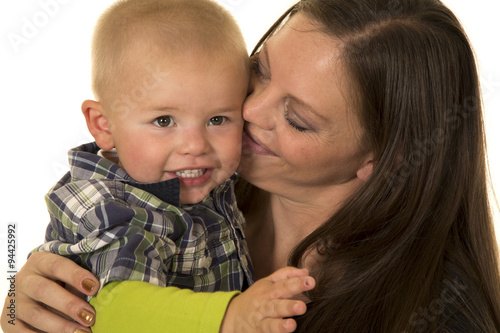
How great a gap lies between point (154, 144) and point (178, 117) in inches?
4.4

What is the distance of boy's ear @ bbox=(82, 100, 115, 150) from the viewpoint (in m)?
1.88

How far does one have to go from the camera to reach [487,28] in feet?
11.3

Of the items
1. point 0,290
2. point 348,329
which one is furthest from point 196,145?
point 0,290

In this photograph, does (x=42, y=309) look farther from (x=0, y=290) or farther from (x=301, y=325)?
(x=0, y=290)

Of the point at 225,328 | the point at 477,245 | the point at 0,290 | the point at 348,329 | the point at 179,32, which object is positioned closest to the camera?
the point at 225,328

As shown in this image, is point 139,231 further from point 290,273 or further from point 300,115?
point 300,115

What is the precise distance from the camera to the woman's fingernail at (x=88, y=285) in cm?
166

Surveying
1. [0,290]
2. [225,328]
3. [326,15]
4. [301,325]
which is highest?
[326,15]

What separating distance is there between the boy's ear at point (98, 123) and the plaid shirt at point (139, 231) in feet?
0.23

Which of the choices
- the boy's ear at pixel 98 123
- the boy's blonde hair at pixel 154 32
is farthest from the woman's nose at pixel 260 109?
the boy's ear at pixel 98 123

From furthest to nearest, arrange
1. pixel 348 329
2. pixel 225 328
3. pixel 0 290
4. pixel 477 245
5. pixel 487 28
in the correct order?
pixel 487 28, pixel 0 290, pixel 477 245, pixel 348 329, pixel 225 328

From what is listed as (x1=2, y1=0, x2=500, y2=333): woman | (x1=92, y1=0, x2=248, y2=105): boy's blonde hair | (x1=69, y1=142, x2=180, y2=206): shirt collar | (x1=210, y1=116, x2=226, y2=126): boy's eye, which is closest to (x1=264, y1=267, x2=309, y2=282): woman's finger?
(x1=2, y1=0, x2=500, y2=333): woman

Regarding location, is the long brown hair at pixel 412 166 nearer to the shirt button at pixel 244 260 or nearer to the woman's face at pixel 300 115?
the woman's face at pixel 300 115

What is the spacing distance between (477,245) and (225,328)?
92 cm
